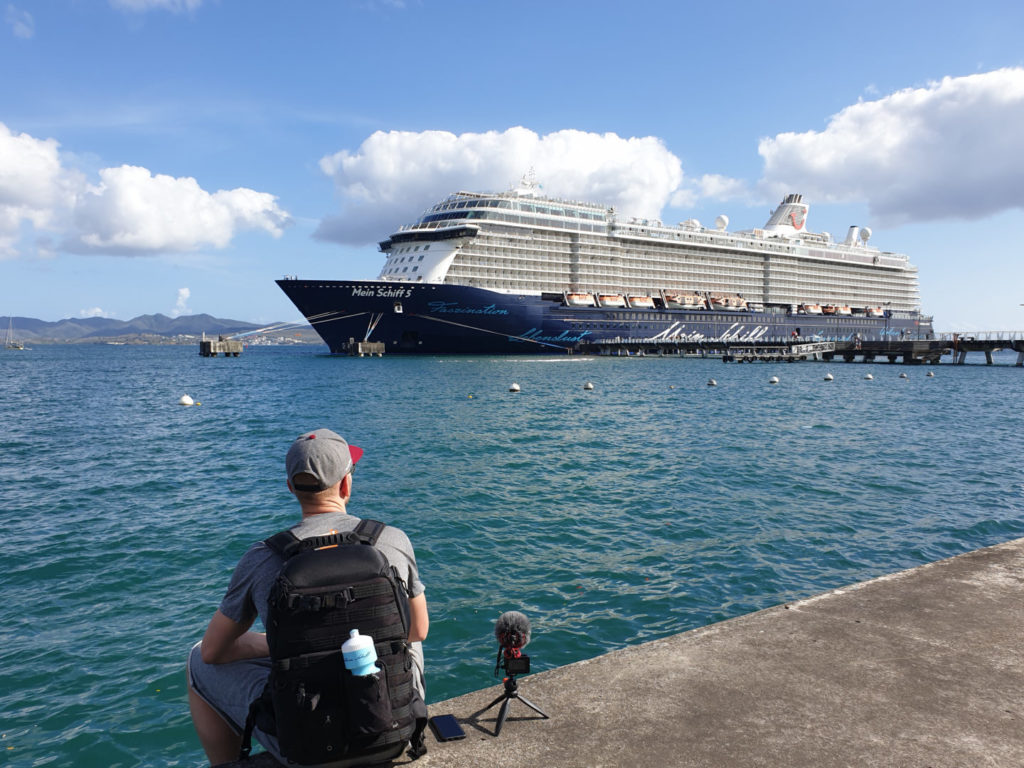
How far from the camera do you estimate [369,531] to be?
2.74 m

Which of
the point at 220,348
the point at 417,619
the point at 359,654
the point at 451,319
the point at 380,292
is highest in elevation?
the point at 380,292

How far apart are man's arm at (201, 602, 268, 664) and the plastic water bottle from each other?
73 cm

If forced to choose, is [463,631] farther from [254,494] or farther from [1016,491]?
[1016,491]

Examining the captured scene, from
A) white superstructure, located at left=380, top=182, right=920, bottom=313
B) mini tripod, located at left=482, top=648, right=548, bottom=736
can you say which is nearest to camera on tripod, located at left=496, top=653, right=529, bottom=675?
mini tripod, located at left=482, top=648, right=548, bottom=736

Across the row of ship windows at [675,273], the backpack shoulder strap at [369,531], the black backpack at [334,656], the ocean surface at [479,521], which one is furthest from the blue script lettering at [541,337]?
the black backpack at [334,656]

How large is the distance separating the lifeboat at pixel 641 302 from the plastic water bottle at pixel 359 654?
72274 millimetres

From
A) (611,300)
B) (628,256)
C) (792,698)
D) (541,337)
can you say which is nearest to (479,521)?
(792,698)

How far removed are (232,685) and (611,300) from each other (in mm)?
69375

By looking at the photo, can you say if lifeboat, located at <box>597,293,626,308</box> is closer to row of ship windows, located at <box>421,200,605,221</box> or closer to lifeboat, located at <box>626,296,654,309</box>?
lifeboat, located at <box>626,296,654,309</box>

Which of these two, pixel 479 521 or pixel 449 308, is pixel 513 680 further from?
pixel 449 308

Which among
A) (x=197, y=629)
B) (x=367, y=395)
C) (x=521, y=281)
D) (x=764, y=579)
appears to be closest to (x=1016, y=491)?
(x=764, y=579)

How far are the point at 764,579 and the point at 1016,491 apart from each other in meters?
9.12

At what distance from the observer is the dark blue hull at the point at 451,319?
189 ft

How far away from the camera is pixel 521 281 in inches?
2611
